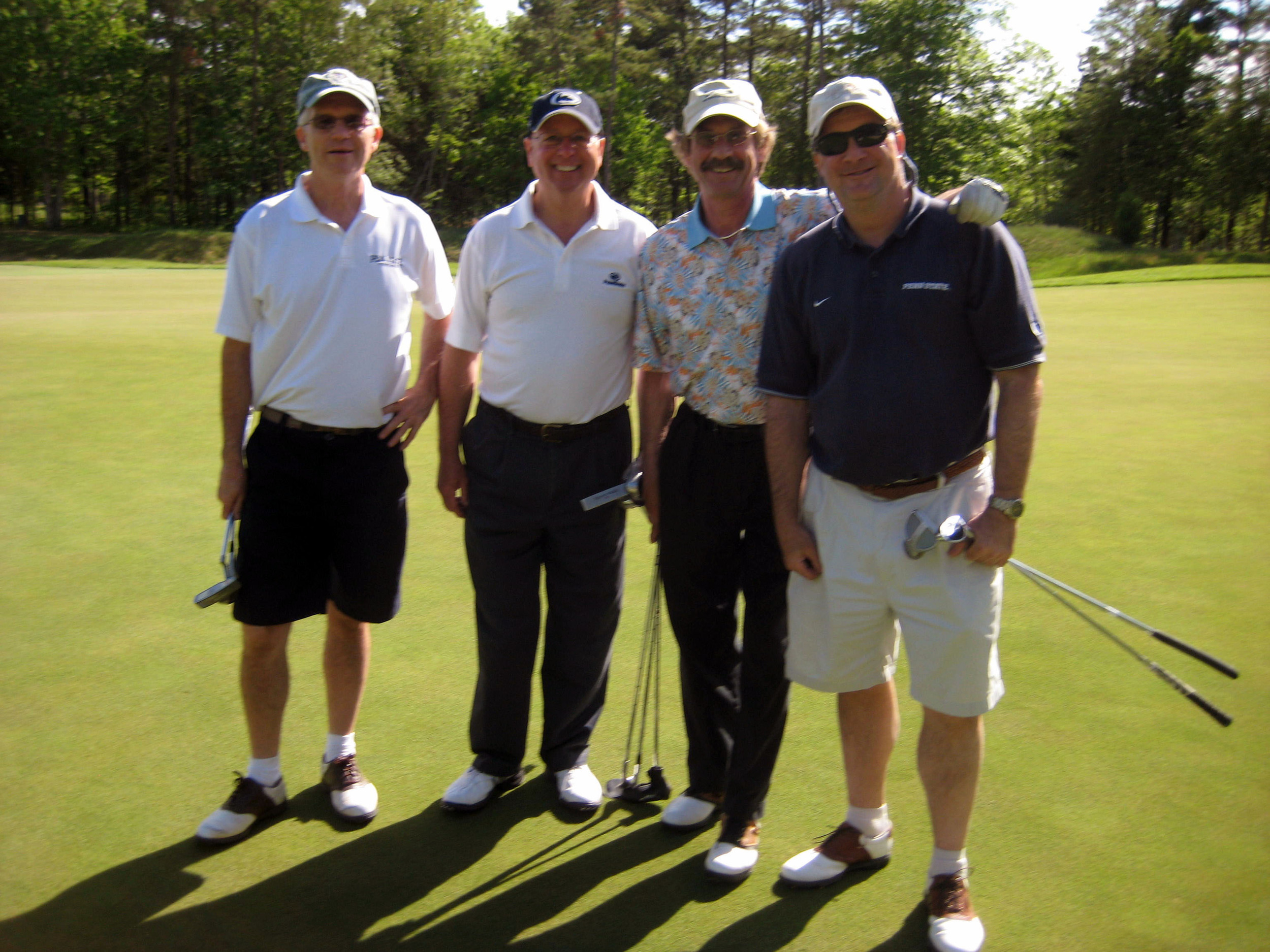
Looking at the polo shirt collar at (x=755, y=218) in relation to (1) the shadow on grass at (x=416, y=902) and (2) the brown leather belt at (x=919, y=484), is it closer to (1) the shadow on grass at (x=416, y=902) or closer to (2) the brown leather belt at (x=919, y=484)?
(2) the brown leather belt at (x=919, y=484)

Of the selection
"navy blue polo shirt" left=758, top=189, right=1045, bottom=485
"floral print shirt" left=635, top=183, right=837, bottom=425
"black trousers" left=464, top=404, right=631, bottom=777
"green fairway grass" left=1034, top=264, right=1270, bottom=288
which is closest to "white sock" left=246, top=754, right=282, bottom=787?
"black trousers" left=464, top=404, right=631, bottom=777

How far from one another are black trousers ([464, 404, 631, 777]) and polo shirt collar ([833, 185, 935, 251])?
101cm

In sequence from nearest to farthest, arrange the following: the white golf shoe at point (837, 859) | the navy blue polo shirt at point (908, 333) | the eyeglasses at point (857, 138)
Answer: the navy blue polo shirt at point (908, 333) → the eyeglasses at point (857, 138) → the white golf shoe at point (837, 859)

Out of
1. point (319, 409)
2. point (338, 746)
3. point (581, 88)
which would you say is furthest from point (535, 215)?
point (581, 88)

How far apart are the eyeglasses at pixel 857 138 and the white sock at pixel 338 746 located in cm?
216

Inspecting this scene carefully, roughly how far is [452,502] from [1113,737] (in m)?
2.23

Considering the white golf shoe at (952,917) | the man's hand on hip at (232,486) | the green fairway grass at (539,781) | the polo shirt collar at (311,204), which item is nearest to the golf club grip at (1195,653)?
the green fairway grass at (539,781)

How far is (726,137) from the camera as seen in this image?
3018 mm

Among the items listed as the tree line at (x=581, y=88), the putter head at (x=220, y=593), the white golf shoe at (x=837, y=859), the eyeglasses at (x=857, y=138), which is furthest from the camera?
the tree line at (x=581, y=88)

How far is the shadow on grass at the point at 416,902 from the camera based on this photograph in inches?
105

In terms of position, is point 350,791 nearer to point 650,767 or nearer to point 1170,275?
point 650,767

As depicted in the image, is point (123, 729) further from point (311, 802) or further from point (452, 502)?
point (452, 502)

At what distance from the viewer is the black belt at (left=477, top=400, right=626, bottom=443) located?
336 cm

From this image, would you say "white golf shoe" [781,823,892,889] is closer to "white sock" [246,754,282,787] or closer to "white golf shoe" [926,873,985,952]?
"white golf shoe" [926,873,985,952]
